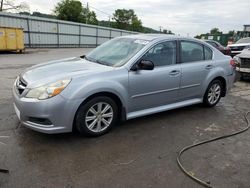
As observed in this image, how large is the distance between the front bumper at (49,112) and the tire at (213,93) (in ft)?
10.1

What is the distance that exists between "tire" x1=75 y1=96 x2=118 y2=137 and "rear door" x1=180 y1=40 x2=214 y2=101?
5.23 feet

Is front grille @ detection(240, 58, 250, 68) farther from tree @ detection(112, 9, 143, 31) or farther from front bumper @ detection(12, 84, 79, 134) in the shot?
tree @ detection(112, 9, 143, 31)

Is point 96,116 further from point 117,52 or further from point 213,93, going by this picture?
point 213,93

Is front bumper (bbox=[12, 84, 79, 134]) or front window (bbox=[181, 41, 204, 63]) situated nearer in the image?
front bumper (bbox=[12, 84, 79, 134])

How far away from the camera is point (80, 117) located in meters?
3.38

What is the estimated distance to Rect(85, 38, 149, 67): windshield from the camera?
3.99 metres

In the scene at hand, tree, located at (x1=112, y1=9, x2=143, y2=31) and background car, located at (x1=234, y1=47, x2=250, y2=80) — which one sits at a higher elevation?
tree, located at (x1=112, y1=9, x2=143, y2=31)

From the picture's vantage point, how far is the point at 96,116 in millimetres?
3564

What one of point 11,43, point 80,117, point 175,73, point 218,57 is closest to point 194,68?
point 175,73

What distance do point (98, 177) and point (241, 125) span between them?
10.1 ft

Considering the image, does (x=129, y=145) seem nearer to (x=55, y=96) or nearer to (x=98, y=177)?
(x=98, y=177)

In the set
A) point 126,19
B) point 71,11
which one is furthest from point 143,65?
point 126,19

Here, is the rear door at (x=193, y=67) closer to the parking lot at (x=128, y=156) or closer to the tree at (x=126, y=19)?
the parking lot at (x=128, y=156)

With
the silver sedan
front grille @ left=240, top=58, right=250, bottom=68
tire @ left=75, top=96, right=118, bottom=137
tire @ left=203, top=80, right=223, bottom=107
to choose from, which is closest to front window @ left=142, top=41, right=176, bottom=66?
the silver sedan
